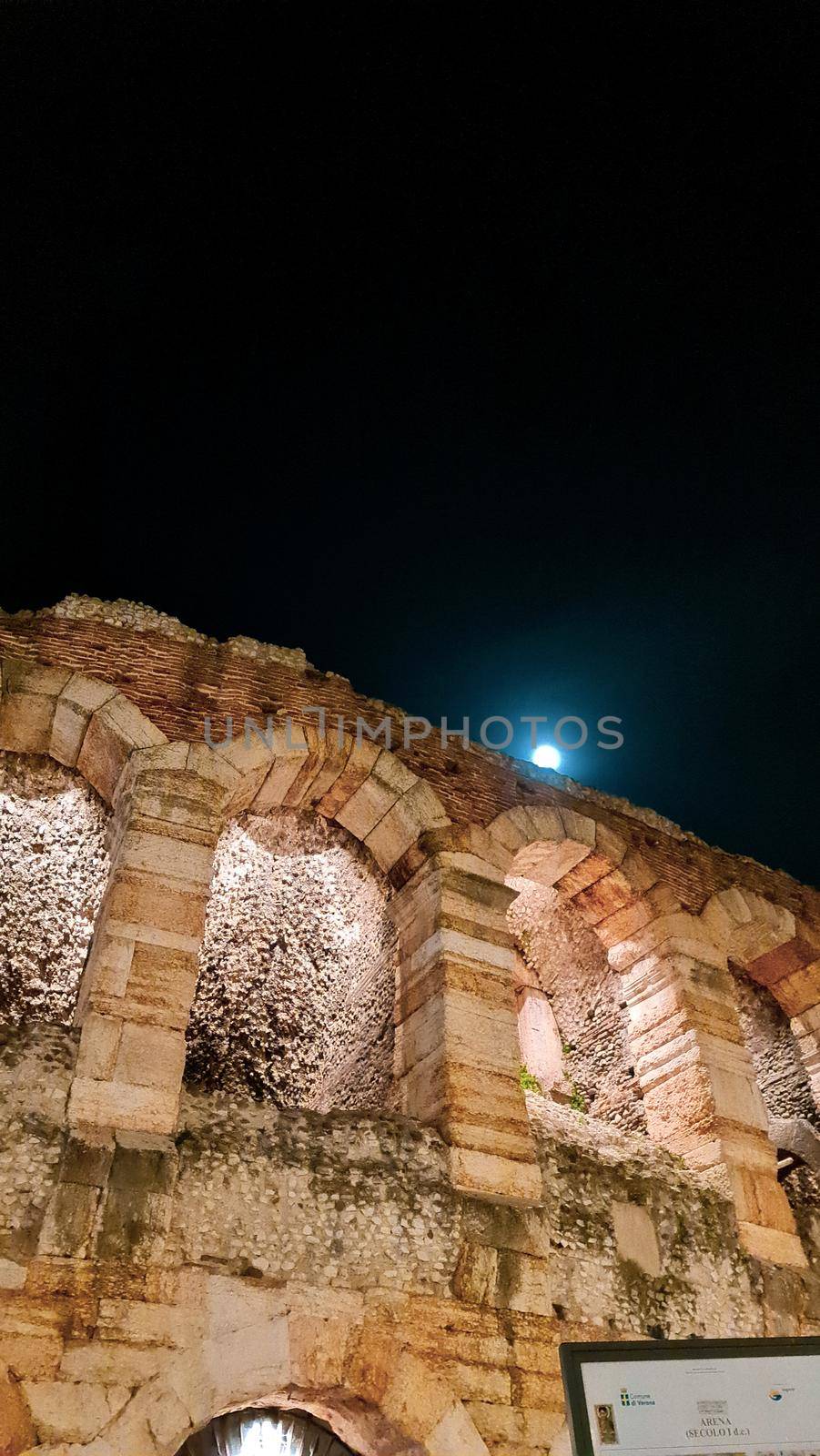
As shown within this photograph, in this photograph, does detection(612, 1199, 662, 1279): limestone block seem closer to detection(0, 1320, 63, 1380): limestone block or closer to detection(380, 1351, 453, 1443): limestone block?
detection(380, 1351, 453, 1443): limestone block

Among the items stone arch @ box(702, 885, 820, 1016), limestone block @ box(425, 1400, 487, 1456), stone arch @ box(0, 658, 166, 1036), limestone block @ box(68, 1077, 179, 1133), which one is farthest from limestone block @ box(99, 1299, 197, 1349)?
stone arch @ box(702, 885, 820, 1016)

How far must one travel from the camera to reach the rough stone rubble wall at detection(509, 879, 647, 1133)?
739 centimetres

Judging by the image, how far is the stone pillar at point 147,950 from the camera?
478 centimetres

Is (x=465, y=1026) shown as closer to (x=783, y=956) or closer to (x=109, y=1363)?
(x=109, y=1363)

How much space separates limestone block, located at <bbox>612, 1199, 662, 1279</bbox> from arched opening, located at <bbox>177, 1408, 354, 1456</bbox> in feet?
5.71

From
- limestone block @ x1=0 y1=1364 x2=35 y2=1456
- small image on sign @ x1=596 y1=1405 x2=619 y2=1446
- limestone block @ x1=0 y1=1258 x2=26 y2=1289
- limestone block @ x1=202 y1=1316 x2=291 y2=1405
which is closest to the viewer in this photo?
small image on sign @ x1=596 y1=1405 x2=619 y2=1446

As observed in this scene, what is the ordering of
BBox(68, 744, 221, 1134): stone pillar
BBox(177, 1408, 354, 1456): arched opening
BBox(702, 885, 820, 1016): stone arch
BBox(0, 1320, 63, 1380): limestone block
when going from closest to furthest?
1. BBox(0, 1320, 63, 1380): limestone block
2. BBox(68, 744, 221, 1134): stone pillar
3. BBox(177, 1408, 354, 1456): arched opening
4. BBox(702, 885, 820, 1016): stone arch

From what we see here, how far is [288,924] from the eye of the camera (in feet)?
26.2

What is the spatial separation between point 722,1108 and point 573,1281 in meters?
1.83

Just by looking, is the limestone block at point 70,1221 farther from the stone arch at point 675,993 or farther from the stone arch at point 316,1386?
the stone arch at point 675,993

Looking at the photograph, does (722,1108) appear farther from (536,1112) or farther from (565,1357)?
(565,1357)

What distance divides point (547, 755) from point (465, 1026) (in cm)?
349

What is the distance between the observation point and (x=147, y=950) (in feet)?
17.3

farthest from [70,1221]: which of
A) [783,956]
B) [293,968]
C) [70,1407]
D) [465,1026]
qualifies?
[783,956]
